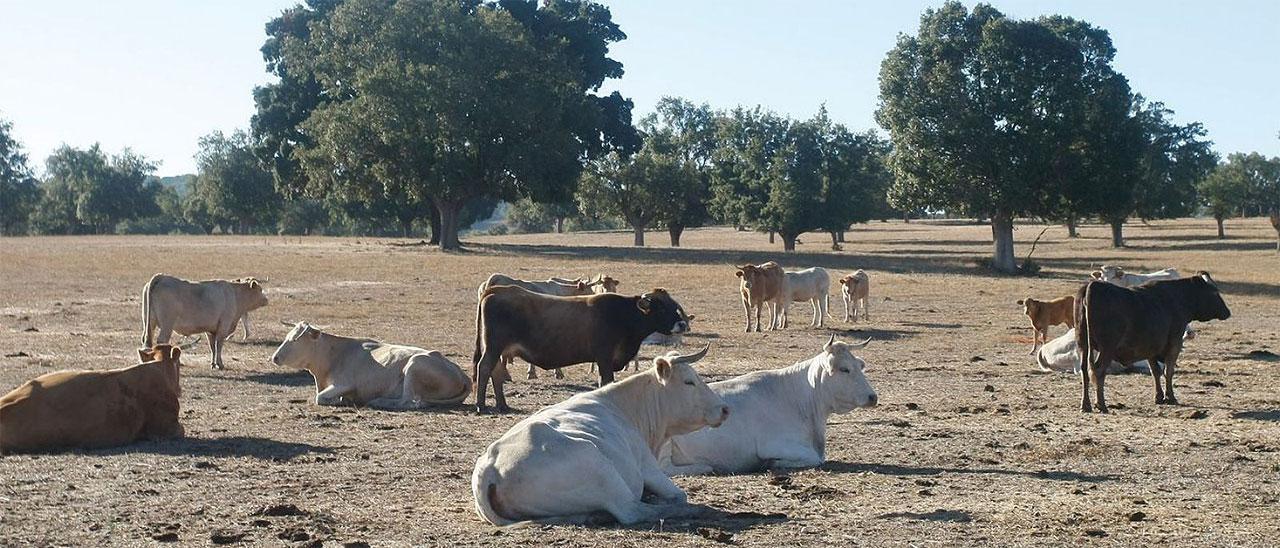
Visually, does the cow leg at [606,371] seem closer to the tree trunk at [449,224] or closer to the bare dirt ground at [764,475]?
the bare dirt ground at [764,475]

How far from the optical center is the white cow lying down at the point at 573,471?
891 centimetres

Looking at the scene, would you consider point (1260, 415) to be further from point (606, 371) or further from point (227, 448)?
point (227, 448)

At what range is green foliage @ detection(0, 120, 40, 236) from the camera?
108 m

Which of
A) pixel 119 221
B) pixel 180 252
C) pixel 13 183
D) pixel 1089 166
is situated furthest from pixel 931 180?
pixel 119 221

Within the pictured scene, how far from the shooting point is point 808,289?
29.1m

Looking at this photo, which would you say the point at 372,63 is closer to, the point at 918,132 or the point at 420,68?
the point at 420,68

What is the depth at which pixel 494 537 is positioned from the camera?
8625mm

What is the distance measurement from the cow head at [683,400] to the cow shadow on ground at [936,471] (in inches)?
54.4

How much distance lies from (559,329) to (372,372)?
7.45 feet

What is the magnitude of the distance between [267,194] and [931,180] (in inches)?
2745

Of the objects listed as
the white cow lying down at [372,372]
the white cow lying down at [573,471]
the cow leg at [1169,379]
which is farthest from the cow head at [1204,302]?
the white cow lying down at [573,471]

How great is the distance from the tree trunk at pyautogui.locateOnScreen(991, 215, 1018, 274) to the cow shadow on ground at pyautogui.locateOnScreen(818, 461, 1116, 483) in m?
43.8

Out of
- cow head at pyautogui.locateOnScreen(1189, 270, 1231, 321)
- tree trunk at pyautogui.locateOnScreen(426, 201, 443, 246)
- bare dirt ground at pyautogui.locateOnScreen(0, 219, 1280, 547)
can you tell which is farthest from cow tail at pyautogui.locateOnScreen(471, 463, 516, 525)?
tree trunk at pyautogui.locateOnScreen(426, 201, 443, 246)

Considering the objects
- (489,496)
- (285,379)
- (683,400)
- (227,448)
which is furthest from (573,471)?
(285,379)
